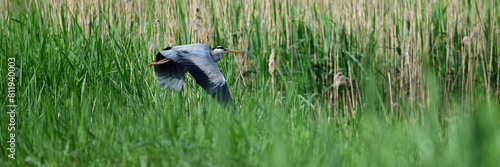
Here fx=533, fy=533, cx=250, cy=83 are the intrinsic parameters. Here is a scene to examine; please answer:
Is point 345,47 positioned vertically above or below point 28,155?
above

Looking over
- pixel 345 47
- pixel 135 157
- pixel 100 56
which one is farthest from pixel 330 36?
pixel 135 157

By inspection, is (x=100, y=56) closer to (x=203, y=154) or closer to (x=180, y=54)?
(x=180, y=54)

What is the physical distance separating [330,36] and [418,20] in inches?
24.7

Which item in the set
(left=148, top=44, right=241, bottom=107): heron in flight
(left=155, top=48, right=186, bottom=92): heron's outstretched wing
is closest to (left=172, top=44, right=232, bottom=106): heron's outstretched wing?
(left=148, top=44, right=241, bottom=107): heron in flight

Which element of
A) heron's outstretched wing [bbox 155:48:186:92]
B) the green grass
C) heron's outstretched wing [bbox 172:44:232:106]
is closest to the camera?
the green grass

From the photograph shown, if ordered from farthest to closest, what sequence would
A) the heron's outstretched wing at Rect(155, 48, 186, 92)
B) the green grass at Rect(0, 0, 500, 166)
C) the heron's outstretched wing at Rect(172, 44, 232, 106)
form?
the heron's outstretched wing at Rect(155, 48, 186, 92), the heron's outstretched wing at Rect(172, 44, 232, 106), the green grass at Rect(0, 0, 500, 166)

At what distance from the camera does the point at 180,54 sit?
271 centimetres

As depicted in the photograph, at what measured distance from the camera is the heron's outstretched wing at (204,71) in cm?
252

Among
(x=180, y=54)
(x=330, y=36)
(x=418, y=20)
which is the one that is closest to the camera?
(x=180, y=54)

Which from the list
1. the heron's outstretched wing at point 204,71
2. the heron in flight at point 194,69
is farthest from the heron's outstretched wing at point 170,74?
the heron's outstretched wing at point 204,71

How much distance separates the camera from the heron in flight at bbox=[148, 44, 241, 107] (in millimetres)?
2535

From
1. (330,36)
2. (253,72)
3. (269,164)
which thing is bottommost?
(269,164)

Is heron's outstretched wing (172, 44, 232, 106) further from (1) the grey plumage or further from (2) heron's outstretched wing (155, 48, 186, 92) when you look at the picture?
(2) heron's outstretched wing (155, 48, 186, 92)

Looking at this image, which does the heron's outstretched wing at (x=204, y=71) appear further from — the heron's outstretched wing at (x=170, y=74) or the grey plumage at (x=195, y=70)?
the heron's outstretched wing at (x=170, y=74)
